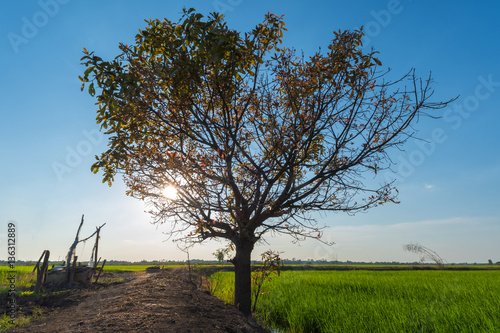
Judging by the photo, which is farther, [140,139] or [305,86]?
[140,139]

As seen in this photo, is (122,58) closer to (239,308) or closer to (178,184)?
(178,184)

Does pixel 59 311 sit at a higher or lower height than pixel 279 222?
lower

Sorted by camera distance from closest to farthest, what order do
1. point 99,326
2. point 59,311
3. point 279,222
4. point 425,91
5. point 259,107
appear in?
point 99,326, point 425,91, point 259,107, point 279,222, point 59,311

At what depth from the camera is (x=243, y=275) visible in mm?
7113

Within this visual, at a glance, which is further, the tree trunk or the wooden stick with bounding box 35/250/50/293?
the wooden stick with bounding box 35/250/50/293

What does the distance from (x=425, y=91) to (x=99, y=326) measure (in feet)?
24.6

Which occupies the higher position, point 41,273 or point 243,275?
point 243,275

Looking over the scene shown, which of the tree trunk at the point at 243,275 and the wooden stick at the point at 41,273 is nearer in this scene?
the tree trunk at the point at 243,275

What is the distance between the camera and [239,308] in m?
7.16

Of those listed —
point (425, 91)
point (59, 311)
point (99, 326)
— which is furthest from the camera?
point (59, 311)

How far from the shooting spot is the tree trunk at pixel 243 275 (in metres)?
7.09

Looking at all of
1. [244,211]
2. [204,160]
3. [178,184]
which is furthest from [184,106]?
[244,211]

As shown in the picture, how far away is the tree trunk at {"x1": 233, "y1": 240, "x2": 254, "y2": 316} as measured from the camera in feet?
23.2

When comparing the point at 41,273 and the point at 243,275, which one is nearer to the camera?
the point at 243,275
